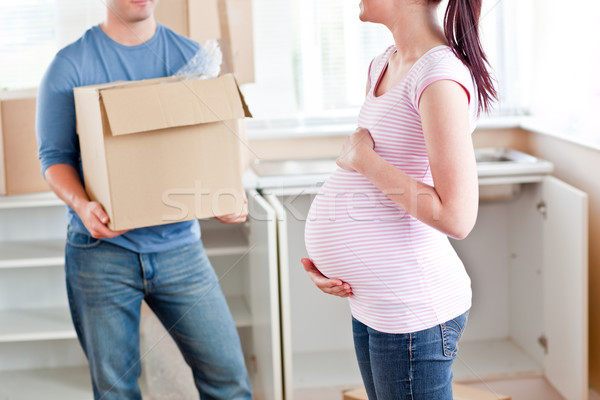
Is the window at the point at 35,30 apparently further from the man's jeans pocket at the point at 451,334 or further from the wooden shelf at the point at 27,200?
the man's jeans pocket at the point at 451,334

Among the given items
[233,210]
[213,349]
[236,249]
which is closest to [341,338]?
[236,249]

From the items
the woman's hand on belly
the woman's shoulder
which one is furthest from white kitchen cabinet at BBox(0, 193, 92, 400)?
the woman's shoulder

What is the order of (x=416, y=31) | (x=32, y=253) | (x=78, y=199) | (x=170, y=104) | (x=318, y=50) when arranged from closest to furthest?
(x=416, y=31) < (x=170, y=104) < (x=78, y=199) < (x=32, y=253) < (x=318, y=50)

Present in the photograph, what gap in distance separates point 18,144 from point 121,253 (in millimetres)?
856

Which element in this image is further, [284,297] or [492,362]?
[492,362]

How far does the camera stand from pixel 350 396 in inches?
73.7

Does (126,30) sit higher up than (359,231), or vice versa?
(126,30)

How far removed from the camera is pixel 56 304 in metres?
2.45

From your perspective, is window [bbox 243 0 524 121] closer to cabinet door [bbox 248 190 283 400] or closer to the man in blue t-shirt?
cabinet door [bbox 248 190 283 400]

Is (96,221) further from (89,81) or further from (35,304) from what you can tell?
(35,304)

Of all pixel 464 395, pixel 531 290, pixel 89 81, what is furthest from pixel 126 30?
pixel 531 290

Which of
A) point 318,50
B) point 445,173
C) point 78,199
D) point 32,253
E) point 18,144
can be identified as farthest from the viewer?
point 318,50

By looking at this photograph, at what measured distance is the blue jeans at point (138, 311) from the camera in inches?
54.6

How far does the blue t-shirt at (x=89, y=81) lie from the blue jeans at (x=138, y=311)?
3 cm
